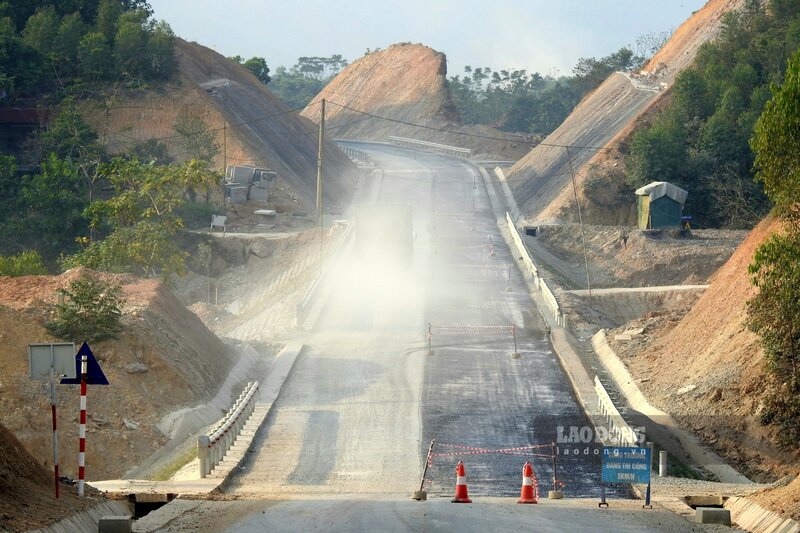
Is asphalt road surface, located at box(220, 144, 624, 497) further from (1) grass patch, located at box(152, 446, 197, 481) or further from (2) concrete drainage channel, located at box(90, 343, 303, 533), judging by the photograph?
(1) grass patch, located at box(152, 446, 197, 481)

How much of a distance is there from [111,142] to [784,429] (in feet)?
207

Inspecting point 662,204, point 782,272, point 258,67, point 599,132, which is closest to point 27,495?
point 782,272

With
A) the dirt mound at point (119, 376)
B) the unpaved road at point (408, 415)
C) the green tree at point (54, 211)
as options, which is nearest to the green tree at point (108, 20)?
the green tree at point (54, 211)

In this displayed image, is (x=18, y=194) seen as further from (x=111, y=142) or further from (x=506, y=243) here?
(x=506, y=243)

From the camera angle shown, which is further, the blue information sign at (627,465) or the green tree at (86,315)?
the green tree at (86,315)

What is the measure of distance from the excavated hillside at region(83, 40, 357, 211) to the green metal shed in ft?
71.4

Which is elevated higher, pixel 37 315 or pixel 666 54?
pixel 666 54

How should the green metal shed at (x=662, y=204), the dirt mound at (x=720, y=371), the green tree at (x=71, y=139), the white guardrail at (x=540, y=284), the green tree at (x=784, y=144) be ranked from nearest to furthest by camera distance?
1. the dirt mound at (x=720, y=371)
2. the green tree at (x=784, y=144)
3. the white guardrail at (x=540, y=284)
4. the green metal shed at (x=662, y=204)
5. the green tree at (x=71, y=139)

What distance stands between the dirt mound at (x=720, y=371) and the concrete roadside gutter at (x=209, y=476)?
1079 cm

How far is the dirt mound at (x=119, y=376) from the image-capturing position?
27844 millimetres

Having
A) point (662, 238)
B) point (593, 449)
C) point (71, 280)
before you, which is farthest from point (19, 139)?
point (593, 449)

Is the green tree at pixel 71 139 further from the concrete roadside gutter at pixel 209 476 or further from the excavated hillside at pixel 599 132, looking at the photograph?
the concrete roadside gutter at pixel 209 476

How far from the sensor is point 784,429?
29219 mm

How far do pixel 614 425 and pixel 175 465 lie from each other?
407 inches
